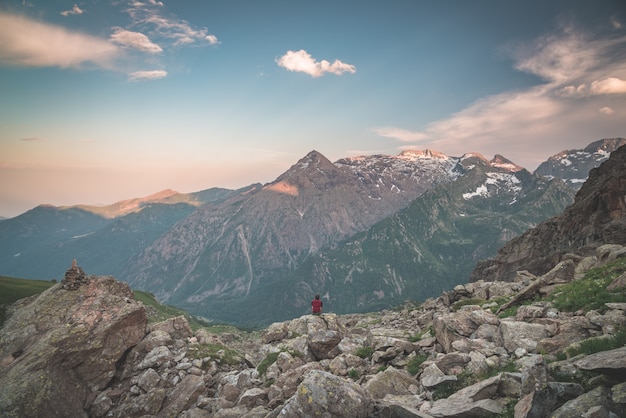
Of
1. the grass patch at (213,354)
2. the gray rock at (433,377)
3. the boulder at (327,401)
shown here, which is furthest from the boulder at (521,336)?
the grass patch at (213,354)

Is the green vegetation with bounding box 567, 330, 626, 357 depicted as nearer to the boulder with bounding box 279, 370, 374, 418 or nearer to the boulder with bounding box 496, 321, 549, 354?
the boulder with bounding box 496, 321, 549, 354

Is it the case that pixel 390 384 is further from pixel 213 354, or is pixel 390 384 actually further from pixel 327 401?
pixel 213 354

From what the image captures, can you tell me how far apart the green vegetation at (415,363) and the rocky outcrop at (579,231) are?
6044 centimetres

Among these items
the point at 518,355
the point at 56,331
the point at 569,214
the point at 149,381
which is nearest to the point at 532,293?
the point at 518,355

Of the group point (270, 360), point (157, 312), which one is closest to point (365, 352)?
point (270, 360)

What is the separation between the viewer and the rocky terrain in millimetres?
11828

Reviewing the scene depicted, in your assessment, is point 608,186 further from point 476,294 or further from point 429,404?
point 429,404

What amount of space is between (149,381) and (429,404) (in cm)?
2209

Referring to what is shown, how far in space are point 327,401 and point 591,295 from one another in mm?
19677

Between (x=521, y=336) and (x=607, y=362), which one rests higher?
(x=607, y=362)

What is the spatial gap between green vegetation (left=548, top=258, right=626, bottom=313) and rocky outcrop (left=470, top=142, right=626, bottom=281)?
4607 centimetres

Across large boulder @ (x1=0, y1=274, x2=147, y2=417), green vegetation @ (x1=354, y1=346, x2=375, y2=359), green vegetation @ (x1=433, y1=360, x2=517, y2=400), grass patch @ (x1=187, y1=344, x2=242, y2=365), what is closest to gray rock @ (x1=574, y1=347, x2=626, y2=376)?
green vegetation @ (x1=433, y1=360, x2=517, y2=400)

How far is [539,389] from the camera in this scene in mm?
9992

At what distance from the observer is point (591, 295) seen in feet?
69.3
